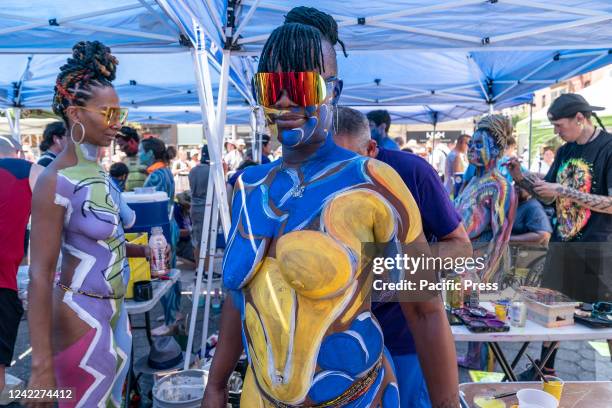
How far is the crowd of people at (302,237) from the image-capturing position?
1.00 metres

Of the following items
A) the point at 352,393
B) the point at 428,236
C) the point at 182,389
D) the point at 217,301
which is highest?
the point at 428,236

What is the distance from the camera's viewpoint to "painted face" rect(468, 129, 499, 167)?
298cm

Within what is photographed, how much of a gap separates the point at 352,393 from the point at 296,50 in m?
0.84

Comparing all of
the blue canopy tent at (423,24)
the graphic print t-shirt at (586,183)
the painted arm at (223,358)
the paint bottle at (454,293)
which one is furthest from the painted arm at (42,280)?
the graphic print t-shirt at (586,183)

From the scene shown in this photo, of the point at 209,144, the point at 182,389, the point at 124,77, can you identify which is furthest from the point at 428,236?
the point at 124,77

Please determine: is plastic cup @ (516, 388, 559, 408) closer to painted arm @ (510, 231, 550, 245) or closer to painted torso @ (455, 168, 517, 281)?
painted torso @ (455, 168, 517, 281)

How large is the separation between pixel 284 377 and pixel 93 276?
3.85 ft

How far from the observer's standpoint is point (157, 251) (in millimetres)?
→ 3248

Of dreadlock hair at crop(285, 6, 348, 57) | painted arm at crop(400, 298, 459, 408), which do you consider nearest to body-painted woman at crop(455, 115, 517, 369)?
painted arm at crop(400, 298, 459, 408)

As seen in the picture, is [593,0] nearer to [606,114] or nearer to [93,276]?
[93,276]

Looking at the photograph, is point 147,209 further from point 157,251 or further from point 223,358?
point 223,358

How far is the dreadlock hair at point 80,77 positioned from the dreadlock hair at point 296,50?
1.17m

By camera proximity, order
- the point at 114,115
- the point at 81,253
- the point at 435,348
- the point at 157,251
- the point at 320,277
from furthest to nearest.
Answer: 1. the point at 157,251
2. the point at 114,115
3. the point at 81,253
4. the point at 435,348
5. the point at 320,277

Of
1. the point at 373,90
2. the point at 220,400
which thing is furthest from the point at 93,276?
the point at 373,90
